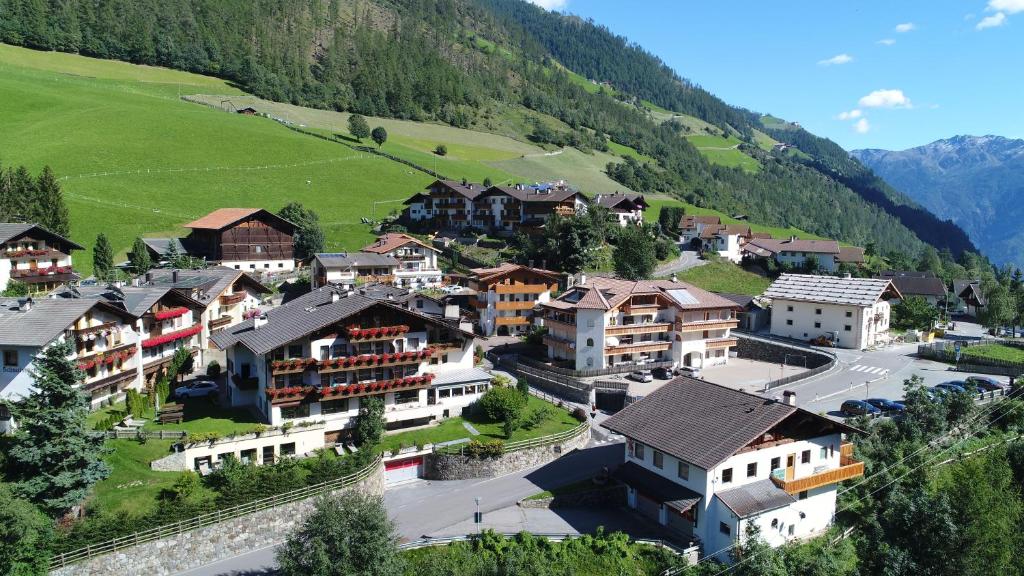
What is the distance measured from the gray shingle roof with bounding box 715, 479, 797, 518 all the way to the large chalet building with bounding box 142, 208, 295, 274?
74.3 m

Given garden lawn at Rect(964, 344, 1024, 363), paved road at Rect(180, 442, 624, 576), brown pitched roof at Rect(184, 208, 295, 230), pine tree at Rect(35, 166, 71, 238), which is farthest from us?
brown pitched roof at Rect(184, 208, 295, 230)

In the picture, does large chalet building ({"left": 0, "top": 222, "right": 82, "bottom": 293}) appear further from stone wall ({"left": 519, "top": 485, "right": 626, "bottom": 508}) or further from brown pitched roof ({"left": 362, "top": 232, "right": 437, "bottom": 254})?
stone wall ({"left": 519, "top": 485, "right": 626, "bottom": 508})

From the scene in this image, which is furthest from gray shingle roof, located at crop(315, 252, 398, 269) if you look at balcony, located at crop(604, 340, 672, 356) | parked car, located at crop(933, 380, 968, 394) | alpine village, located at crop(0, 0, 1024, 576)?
parked car, located at crop(933, 380, 968, 394)

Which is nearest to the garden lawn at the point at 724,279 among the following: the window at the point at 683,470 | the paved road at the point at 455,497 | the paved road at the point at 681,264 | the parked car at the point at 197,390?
the paved road at the point at 681,264

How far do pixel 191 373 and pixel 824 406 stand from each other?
51803 mm

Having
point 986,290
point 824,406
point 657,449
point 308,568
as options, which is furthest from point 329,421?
point 986,290

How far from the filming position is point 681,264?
108 m

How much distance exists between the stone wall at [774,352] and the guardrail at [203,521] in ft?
159

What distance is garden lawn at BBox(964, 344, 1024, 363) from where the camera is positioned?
225 ft

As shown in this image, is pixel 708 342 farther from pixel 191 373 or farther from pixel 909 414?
pixel 191 373

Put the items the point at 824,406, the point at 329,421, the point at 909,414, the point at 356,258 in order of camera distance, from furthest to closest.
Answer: the point at 356,258 → the point at 824,406 → the point at 909,414 → the point at 329,421

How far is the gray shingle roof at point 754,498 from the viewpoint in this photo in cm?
3297

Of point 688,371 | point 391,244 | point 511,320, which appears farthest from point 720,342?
point 391,244

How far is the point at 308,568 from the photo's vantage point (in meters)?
26.3
